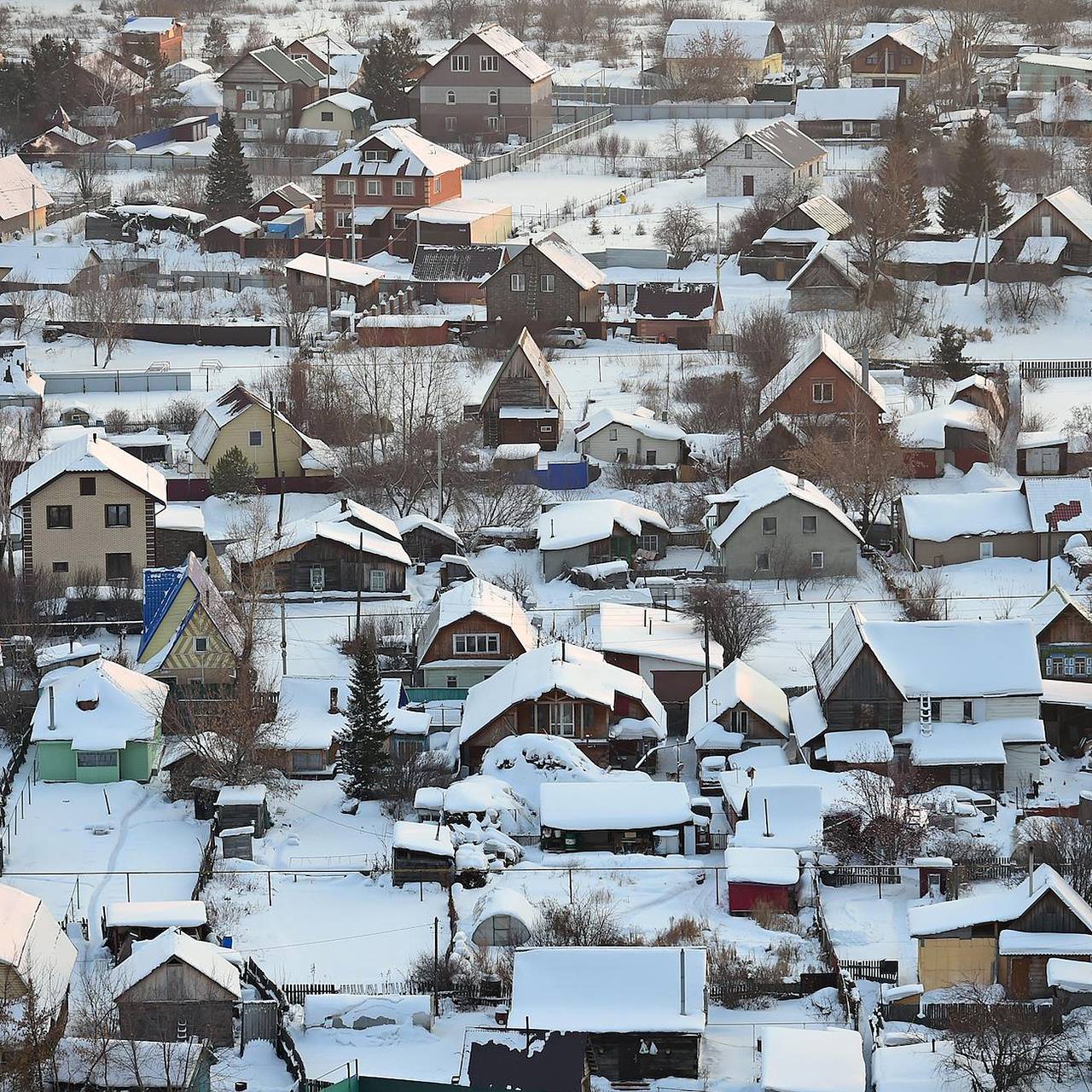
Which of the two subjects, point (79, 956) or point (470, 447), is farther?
point (470, 447)

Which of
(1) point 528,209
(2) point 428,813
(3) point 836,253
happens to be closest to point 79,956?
(2) point 428,813

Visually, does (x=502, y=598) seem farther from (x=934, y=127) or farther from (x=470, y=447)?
(x=934, y=127)

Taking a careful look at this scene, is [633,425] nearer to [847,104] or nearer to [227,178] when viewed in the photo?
[227,178]

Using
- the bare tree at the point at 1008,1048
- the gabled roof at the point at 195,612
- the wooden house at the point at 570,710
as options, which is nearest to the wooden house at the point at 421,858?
the wooden house at the point at 570,710

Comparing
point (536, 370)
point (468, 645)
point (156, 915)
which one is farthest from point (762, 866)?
point (536, 370)

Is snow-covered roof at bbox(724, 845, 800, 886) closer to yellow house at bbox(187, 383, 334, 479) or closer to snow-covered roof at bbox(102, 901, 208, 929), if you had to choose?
snow-covered roof at bbox(102, 901, 208, 929)

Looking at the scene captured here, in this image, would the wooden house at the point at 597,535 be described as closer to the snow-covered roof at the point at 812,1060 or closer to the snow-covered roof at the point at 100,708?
the snow-covered roof at the point at 100,708
